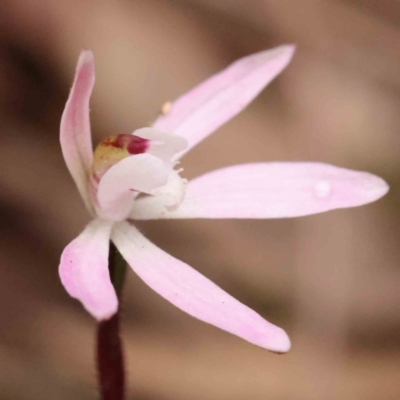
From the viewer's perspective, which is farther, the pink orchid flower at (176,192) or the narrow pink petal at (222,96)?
the narrow pink petal at (222,96)

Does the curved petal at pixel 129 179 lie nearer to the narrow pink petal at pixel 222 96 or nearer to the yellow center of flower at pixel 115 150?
the yellow center of flower at pixel 115 150

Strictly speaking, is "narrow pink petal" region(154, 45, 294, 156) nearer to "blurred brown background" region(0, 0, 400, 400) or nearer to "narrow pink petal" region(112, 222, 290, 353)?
"narrow pink petal" region(112, 222, 290, 353)

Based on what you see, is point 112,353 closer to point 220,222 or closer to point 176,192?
point 176,192

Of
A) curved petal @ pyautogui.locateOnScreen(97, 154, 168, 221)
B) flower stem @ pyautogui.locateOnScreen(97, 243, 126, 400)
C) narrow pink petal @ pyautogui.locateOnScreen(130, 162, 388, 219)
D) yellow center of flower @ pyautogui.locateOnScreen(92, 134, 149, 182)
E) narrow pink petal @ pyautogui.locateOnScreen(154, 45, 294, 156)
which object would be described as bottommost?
flower stem @ pyautogui.locateOnScreen(97, 243, 126, 400)

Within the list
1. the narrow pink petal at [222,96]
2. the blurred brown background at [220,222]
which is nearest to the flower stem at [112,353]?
the narrow pink petal at [222,96]

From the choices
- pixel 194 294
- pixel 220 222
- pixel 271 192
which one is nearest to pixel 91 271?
pixel 194 294

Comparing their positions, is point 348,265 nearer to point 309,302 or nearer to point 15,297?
point 309,302

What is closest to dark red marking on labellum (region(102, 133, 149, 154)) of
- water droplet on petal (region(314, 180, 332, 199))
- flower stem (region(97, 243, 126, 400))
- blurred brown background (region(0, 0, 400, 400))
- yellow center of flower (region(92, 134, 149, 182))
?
yellow center of flower (region(92, 134, 149, 182))

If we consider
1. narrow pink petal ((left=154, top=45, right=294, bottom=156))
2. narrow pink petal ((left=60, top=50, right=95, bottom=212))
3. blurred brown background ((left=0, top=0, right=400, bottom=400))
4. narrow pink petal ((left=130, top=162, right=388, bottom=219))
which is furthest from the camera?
blurred brown background ((left=0, top=0, right=400, bottom=400))
